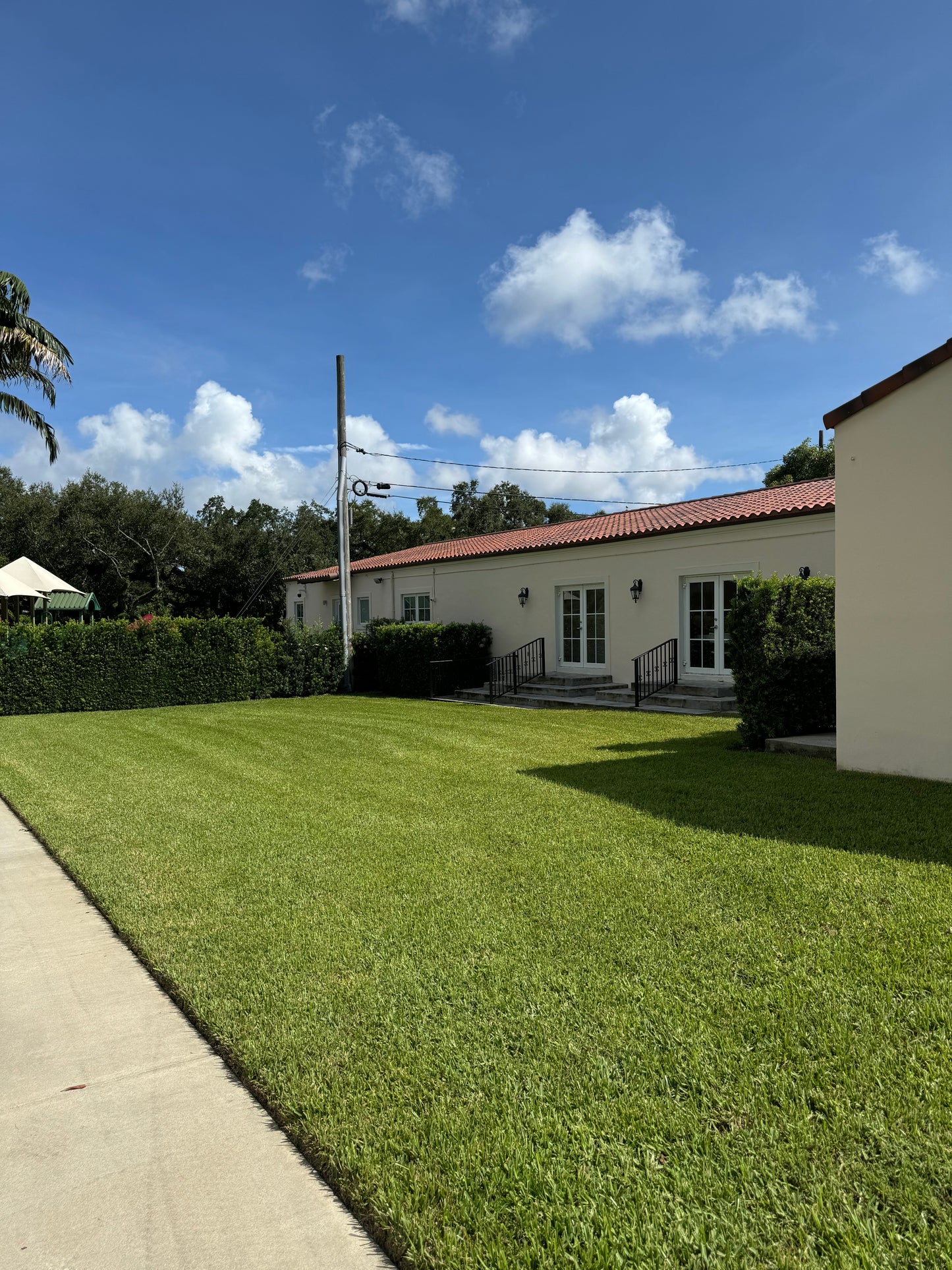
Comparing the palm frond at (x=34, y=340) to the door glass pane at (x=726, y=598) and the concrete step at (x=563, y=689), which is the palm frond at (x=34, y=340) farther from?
the door glass pane at (x=726, y=598)

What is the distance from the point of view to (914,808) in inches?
231

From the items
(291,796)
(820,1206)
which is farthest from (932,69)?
(820,1206)

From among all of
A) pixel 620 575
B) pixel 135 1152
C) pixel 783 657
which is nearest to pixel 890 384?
pixel 783 657

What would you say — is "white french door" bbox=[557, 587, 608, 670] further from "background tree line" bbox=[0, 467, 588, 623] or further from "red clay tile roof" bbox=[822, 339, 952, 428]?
"background tree line" bbox=[0, 467, 588, 623]

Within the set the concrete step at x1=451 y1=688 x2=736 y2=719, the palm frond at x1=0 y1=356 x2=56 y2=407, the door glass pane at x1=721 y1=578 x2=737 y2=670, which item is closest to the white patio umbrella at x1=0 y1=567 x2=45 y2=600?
the palm frond at x1=0 y1=356 x2=56 y2=407

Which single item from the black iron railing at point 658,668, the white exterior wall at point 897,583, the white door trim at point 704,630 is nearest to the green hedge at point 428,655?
the black iron railing at point 658,668

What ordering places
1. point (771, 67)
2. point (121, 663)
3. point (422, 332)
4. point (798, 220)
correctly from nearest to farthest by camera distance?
point (771, 67), point (798, 220), point (121, 663), point (422, 332)

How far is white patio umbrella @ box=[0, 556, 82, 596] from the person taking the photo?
1930 centimetres

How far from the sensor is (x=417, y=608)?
2195 cm

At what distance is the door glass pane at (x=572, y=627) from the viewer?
16.8 m

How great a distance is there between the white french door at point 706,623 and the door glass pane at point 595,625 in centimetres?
215

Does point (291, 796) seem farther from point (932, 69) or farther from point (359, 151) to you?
point (359, 151)

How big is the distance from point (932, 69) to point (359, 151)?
9.04 metres

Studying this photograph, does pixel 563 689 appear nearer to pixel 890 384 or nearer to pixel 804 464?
pixel 890 384
